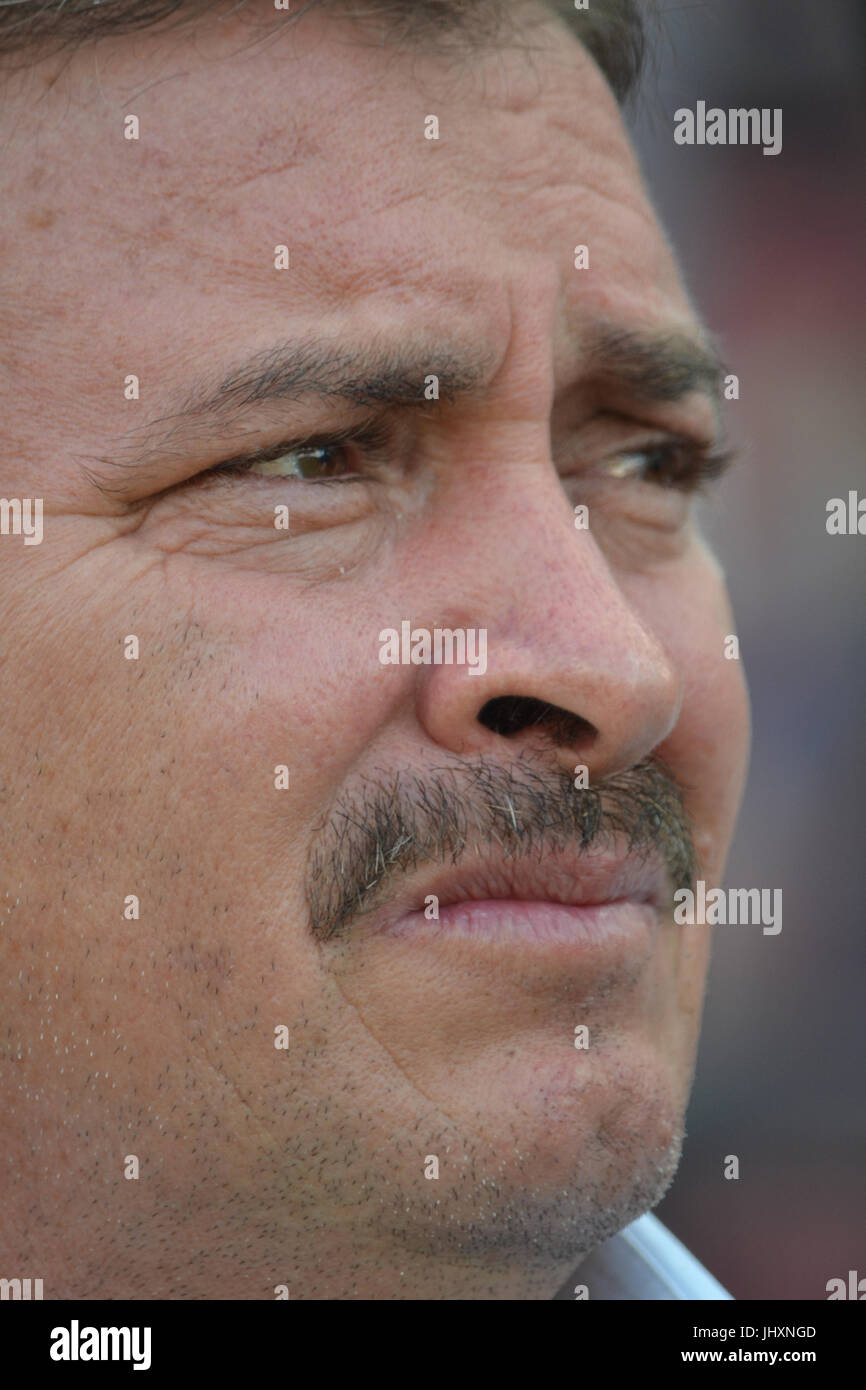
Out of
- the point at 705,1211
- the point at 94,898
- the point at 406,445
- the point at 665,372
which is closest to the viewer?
the point at 94,898

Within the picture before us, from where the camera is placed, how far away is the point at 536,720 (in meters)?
1.81

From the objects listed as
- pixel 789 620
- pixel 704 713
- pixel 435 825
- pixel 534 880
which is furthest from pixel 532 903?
pixel 789 620

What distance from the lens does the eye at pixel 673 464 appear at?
7.47ft

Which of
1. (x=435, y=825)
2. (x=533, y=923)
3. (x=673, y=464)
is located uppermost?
(x=673, y=464)

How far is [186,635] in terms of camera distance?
5.65 ft

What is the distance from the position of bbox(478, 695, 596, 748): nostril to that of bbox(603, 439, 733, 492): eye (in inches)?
22.3

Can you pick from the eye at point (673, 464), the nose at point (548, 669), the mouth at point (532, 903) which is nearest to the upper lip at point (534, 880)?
the mouth at point (532, 903)

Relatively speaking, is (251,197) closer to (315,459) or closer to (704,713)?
(315,459)

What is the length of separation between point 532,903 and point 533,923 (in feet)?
0.11

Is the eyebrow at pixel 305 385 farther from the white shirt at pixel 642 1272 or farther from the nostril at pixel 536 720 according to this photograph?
the white shirt at pixel 642 1272

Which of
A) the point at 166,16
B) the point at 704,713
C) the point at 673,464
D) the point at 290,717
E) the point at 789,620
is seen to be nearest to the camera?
the point at 290,717

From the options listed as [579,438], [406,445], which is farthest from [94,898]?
[579,438]

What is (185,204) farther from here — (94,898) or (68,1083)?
(68,1083)

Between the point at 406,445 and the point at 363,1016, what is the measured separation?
0.73 meters
